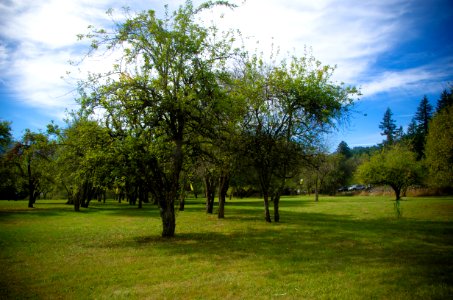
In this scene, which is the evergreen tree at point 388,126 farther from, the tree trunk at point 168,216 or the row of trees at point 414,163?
the tree trunk at point 168,216

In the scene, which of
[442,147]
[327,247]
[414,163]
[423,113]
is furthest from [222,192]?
[423,113]

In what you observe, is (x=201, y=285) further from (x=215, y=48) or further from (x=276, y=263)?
(x=215, y=48)

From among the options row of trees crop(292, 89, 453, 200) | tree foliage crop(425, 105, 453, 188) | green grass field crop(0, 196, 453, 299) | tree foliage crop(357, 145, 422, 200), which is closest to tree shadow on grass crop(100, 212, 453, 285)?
green grass field crop(0, 196, 453, 299)

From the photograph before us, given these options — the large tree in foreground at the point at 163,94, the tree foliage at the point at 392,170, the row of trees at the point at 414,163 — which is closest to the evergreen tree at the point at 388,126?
the row of trees at the point at 414,163

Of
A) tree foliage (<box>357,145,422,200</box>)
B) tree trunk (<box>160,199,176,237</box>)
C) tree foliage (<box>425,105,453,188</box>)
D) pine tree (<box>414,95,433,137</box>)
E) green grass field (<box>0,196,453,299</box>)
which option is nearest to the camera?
green grass field (<box>0,196,453,299</box>)

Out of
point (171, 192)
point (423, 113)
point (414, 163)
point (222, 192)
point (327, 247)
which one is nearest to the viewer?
point (327, 247)

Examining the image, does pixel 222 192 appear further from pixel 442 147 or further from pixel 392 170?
pixel 392 170

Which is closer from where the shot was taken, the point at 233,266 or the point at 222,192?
the point at 233,266

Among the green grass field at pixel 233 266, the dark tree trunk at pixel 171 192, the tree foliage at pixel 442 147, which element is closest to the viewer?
the green grass field at pixel 233 266

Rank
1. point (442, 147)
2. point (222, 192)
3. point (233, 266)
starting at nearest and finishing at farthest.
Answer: point (233, 266) → point (222, 192) → point (442, 147)

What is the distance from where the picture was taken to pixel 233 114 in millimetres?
15602

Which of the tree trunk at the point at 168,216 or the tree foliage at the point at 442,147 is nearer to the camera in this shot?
the tree trunk at the point at 168,216

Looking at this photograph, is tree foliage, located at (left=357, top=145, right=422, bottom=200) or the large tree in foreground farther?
tree foliage, located at (left=357, top=145, right=422, bottom=200)

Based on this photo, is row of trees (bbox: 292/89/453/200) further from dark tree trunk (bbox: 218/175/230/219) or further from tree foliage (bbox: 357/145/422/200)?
dark tree trunk (bbox: 218/175/230/219)
